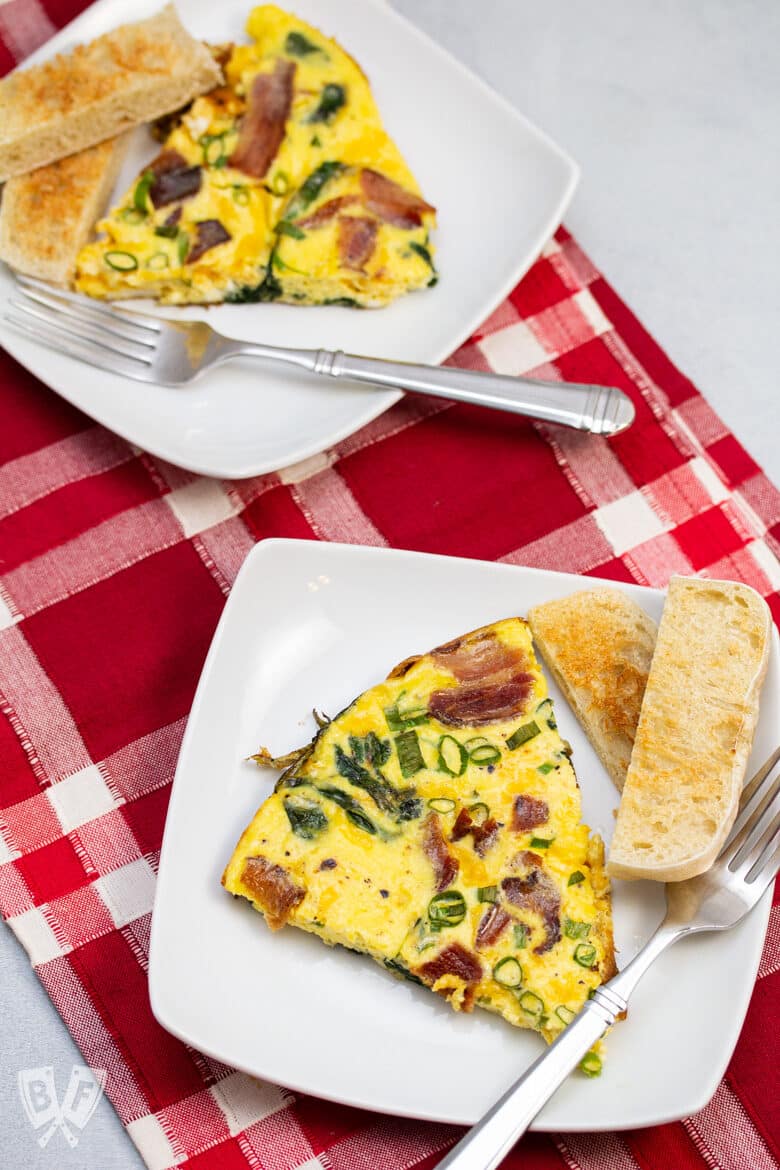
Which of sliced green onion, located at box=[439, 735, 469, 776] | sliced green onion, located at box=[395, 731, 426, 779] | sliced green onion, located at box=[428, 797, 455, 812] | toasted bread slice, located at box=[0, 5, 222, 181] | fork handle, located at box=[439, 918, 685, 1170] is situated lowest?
fork handle, located at box=[439, 918, 685, 1170]

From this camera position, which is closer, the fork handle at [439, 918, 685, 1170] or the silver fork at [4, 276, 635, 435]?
the fork handle at [439, 918, 685, 1170]

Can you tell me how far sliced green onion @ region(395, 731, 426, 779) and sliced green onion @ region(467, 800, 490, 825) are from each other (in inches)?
7.6

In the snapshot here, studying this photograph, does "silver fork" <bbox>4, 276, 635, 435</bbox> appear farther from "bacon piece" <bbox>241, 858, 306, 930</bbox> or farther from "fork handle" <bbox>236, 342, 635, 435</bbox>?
"bacon piece" <bbox>241, 858, 306, 930</bbox>

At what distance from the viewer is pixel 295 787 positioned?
11.8 feet

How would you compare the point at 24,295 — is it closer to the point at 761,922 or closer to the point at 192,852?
the point at 192,852

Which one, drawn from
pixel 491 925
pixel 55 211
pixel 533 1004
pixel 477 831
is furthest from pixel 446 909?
pixel 55 211

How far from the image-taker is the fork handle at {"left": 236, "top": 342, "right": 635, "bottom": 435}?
4418 mm

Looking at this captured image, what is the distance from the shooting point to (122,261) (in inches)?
182

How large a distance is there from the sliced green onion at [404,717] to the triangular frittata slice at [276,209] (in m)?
1.79

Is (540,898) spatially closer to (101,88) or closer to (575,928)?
(575,928)

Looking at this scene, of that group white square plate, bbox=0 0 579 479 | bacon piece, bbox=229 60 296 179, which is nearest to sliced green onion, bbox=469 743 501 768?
white square plate, bbox=0 0 579 479

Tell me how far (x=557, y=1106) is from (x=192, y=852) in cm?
127

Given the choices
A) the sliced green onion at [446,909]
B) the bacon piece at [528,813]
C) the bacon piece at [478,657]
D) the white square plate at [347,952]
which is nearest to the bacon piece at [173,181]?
the white square plate at [347,952]

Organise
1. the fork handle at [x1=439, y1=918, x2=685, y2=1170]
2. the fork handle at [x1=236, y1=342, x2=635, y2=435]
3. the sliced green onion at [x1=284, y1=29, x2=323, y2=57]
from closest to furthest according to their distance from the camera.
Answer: the fork handle at [x1=439, y1=918, x2=685, y2=1170] < the fork handle at [x1=236, y1=342, x2=635, y2=435] < the sliced green onion at [x1=284, y1=29, x2=323, y2=57]
